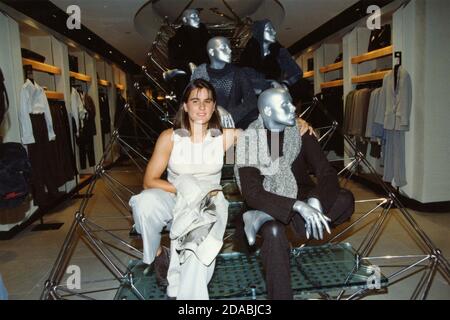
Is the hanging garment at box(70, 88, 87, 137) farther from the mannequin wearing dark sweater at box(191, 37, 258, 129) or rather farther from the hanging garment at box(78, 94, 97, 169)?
the mannequin wearing dark sweater at box(191, 37, 258, 129)

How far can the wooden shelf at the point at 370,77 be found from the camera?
16.3ft

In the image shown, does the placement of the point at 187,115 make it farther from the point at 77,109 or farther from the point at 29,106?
the point at 77,109

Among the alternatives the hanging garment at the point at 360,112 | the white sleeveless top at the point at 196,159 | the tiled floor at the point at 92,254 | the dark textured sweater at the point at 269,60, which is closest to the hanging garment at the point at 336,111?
the hanging garment at the point at 360,112

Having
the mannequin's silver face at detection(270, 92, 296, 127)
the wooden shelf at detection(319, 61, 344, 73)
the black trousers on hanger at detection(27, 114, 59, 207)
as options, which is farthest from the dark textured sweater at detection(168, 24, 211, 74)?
the wooden shelf at detection(319, 61, 344, 73)

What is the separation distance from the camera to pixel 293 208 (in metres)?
1.87

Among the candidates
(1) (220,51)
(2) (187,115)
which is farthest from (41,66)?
(2) (187,115)

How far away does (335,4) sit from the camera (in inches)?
178

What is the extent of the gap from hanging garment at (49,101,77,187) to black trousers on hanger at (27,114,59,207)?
0.52 feet

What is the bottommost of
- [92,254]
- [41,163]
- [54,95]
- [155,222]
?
[92,254]

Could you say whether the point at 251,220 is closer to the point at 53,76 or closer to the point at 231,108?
the point at 231,108

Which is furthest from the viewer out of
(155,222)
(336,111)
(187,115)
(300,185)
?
(336,111)

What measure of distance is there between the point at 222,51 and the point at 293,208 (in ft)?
4.96
